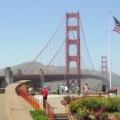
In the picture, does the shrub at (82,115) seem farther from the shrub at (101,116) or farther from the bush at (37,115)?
the bush at (37,115)

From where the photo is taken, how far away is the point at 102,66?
165000 millimetres

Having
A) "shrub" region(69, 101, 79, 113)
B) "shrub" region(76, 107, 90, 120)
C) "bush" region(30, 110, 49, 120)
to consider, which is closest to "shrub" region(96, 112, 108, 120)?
"shrub" region(76, 107, 90, 120)

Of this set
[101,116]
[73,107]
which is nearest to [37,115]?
[101,116]

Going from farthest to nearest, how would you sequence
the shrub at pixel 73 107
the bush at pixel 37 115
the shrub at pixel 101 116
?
1. the shrub at pixel 73 107
2. the shrub at pixel 101 116
3. the bush at pixel 37 115

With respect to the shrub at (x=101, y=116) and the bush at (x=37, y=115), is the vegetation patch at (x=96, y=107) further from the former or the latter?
the bush at (x=37, y=115)

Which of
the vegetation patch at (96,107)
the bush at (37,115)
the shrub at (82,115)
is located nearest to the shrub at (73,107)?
the vegetation patch at (96,107)

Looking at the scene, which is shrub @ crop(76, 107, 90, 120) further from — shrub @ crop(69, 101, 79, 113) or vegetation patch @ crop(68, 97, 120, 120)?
shrub @ crop(69, 101, 79, 113)

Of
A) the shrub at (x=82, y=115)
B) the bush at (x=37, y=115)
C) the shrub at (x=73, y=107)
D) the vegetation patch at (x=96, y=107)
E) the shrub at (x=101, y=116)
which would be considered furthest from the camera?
the shrub at (x=73, y=107)

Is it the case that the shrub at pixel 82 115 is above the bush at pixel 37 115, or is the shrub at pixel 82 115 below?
below

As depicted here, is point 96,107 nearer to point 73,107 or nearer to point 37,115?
point 73,107

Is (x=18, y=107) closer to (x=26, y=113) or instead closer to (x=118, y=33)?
(x=26, y=113)

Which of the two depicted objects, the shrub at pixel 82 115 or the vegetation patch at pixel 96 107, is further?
the vegetation patch at pixel 96 107

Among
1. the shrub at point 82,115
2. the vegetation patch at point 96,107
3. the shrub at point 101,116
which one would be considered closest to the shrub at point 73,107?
the vegetation patch at point 96,107

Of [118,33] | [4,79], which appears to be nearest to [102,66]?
[4,79]
